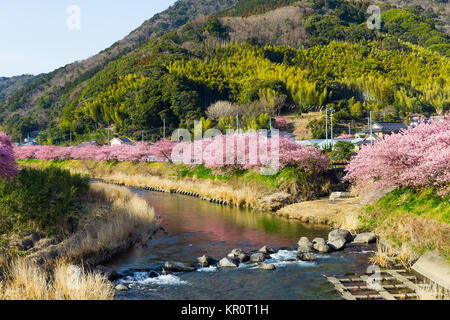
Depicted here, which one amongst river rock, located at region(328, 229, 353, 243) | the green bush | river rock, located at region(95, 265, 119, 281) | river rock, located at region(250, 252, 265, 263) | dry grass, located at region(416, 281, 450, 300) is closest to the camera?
dry grass, located at region(416, 281, 450, 300)

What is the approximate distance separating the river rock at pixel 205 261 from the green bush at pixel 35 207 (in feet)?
21.8

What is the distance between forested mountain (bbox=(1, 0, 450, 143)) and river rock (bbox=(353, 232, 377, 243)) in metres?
69.9

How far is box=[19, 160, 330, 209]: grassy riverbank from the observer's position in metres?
32.0

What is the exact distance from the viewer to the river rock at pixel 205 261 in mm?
16245

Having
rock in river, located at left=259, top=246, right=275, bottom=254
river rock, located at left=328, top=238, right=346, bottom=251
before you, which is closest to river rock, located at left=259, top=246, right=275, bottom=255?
rock in river, located at left=259, top=246, right=275, bottom=254

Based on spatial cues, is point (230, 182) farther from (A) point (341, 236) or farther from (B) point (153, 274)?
(B) point (153, 274)

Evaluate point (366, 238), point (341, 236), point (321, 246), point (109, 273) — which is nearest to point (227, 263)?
point (109, 273)

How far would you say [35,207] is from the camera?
18.1m

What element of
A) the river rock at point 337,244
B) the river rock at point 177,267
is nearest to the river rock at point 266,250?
the river rock at point 337,244

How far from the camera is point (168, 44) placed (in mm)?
160750

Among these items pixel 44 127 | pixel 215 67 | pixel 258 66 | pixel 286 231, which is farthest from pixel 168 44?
pixel 286 231

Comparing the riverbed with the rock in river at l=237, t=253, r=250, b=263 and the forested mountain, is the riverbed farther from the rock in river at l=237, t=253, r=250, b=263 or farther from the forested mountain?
the forested mountain

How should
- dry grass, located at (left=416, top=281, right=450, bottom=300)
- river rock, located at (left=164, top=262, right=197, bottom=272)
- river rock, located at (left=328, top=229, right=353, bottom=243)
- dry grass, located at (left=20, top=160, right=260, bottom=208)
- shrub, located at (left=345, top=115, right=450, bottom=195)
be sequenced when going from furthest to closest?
dry grass, located at (left=20, top=160, right=260, bottom=208)
river rock, located at (left=328, top=229, right=353, bottom=243)
shrub, located at (left=345, top=115, right=450, bottom=195)
river rock, located at (left=164, top=262, right=197, bottom=272)
dry grass, located at (left=416, top=281, right=450, bottom=300)
